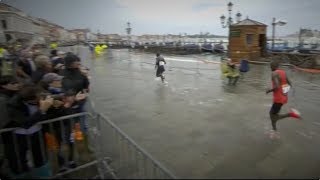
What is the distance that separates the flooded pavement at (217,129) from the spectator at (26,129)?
2165 millimetres

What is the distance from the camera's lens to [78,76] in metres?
5.88

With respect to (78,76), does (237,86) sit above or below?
below

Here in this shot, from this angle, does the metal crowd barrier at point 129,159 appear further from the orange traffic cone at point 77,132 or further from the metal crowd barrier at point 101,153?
the orange traffic cone at point 77,132

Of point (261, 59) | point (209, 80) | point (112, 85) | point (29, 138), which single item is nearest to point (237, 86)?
point (209, 80)

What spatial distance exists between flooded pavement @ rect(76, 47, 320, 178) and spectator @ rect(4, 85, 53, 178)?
7.10ft

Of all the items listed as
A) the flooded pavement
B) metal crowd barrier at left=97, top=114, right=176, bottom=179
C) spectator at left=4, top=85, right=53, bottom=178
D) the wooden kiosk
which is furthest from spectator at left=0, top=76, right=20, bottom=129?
the wooden kiosk

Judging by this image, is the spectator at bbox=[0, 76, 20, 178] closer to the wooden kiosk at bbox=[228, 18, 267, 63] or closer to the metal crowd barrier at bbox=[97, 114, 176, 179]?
the metal crowd barrier at bbox=[97, 114, 176, 179]

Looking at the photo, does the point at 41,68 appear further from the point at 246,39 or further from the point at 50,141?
the point at 246,39

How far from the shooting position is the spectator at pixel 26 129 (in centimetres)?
430

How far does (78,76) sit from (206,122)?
380cm

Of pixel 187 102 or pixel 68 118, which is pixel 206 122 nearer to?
pixel 187 102

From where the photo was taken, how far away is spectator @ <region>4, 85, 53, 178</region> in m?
4.30

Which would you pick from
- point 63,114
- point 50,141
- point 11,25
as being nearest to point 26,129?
point 50,141

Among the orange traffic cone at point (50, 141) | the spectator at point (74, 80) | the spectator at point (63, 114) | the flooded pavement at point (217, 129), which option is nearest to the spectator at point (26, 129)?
the orange traffic cone at point (50, 141)
